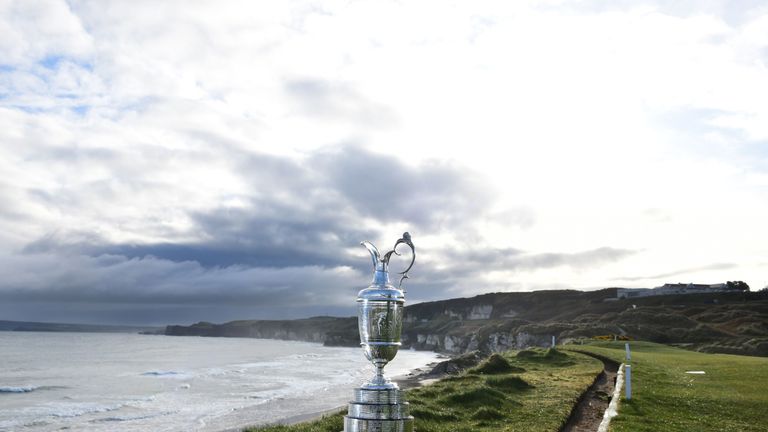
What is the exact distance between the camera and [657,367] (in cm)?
3092

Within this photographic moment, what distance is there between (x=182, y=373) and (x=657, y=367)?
5152 centimetres

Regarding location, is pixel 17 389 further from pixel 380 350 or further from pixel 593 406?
pixel 380 350

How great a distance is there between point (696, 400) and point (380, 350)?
655 inches

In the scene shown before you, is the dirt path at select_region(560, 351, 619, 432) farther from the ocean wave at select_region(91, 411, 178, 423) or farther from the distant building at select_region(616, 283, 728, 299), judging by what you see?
the distant building at select_region(616, 283, 728, 299)

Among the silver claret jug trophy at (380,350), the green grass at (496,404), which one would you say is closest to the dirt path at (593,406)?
the green grass at (496,404)

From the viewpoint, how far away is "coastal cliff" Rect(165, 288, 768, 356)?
69.3 m

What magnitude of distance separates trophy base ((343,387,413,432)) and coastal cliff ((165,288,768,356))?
5453 centimetres

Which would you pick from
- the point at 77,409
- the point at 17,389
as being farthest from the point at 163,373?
the point at 77,409

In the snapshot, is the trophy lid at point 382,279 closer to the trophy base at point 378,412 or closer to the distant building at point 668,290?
the trophy base at point 378,412

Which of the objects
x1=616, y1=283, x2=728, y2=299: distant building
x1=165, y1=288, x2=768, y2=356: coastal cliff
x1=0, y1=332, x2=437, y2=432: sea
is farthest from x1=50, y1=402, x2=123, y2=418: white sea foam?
x1=616, y1=283, x2=728, y2=299: distant building

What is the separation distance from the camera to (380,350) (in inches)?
238

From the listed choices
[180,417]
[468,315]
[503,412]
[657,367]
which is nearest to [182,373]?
[180,417]

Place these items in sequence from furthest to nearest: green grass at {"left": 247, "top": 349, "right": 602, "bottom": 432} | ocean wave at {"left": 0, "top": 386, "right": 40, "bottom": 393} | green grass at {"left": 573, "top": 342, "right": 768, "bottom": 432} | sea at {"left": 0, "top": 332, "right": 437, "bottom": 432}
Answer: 1. ocean wave at {"left": 0, "top": 386, "right": 40, "bottom": 393}
2. sea at {"left": 0, "top": 332, "right": 437, "bottom": 432}
3. green grass at {"left": 247, "top": 349, "right": 602, "bottom": 432}
4. green grass at {"left": 573, "top": 342, "right": 768, "bottom": 432}

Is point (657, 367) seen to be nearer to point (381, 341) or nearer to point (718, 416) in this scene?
point (718, 416)
